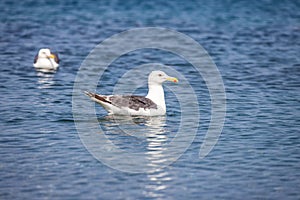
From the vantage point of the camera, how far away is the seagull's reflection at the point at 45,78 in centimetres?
1805

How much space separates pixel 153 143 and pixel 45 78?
21.4 ft

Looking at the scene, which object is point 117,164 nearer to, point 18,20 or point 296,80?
point 296,80

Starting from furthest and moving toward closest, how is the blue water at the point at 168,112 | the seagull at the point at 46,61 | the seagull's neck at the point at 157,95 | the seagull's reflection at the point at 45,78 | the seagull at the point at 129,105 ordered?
1. the seagull at the point at 46,61
2. the seagull's reflection at the point at 45,78
3. the seagull's neck at the point at 157,95
4. the seagull at the point at 129,105
5. the blue water at the point at 168,112

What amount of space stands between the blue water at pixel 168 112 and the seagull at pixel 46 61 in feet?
0.83

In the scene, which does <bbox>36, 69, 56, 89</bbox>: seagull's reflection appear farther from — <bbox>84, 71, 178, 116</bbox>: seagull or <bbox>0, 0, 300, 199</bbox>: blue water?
<bbox>84, 71, 178, 116</bbox>: seagull

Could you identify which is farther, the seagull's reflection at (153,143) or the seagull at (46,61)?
the seagull at (46,61)

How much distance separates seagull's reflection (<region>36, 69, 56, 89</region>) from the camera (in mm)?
18047

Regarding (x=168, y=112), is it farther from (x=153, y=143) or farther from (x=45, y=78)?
(x=45, y=78)

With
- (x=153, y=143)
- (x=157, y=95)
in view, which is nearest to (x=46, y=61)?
(x=157, y=95)

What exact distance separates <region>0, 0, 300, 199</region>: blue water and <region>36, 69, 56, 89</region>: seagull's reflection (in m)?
0.08

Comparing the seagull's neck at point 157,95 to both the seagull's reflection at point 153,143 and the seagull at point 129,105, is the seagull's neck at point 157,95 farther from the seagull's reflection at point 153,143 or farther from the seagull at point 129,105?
the seagull's reflection at point 153,143

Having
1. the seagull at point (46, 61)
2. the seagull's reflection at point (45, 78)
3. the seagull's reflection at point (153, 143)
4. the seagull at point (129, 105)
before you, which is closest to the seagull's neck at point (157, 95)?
the seagull at point (129, 105)

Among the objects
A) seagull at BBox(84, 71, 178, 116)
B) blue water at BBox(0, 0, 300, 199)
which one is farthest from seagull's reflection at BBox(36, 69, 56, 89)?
seagull at BBox(84, 71, 178, 116)

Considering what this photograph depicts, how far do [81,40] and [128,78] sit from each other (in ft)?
19.6
